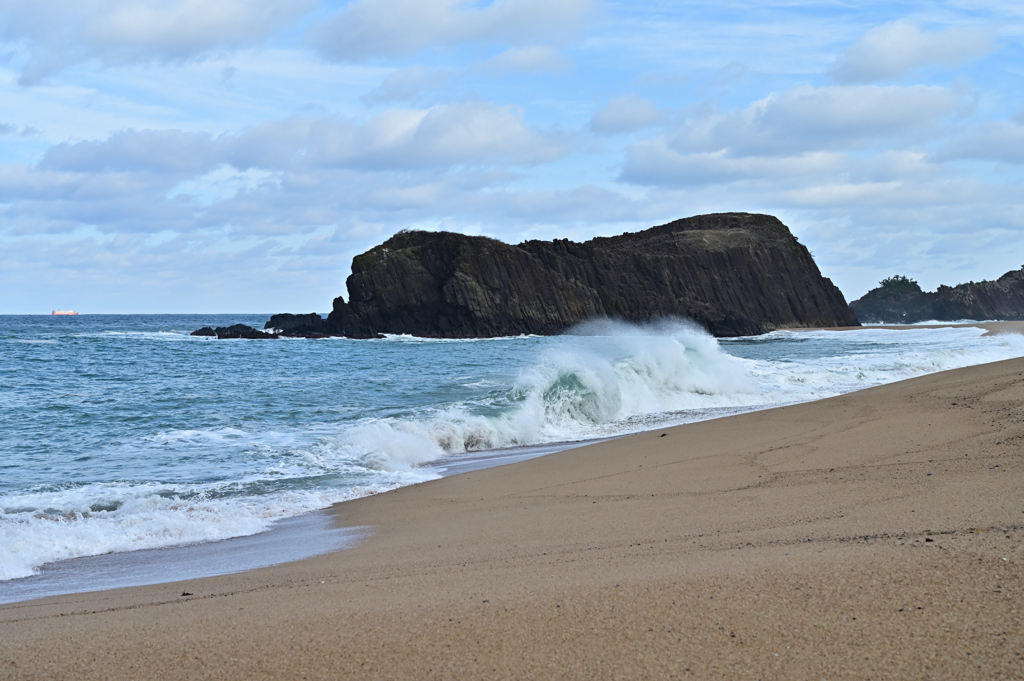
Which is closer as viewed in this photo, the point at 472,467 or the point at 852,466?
the point at 852,466

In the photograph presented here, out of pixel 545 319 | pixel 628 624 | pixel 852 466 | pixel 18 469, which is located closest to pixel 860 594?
pixel 628 624

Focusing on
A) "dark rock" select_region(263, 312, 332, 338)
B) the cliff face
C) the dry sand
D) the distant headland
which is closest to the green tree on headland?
the cliff face

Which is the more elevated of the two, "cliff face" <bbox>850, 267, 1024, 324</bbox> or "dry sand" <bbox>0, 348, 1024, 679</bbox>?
"cliff face" <bbox>850, 267, 1024, 324</bbox>

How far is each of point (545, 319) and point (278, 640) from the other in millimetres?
62077

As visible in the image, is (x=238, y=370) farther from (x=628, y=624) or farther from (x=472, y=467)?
(x=628, y=624)

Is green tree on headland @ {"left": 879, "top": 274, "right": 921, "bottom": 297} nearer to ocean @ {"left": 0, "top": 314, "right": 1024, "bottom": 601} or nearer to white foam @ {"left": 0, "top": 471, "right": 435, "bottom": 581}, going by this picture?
ocean @ {"left": 0, "top": 314, "right": 1024, "bottom": 601}

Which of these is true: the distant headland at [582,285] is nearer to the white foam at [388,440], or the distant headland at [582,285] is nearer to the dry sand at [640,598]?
the white foam at [388,440]

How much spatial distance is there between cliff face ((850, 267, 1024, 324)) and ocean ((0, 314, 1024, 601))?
244 ft

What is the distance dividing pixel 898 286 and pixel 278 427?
10319cm

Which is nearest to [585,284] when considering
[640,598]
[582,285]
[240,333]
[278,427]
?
[582,285]

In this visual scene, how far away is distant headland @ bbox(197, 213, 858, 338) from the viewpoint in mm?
61375

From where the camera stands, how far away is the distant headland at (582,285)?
61375 mm

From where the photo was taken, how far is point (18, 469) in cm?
898

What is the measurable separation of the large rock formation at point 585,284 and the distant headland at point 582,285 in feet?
0.35
